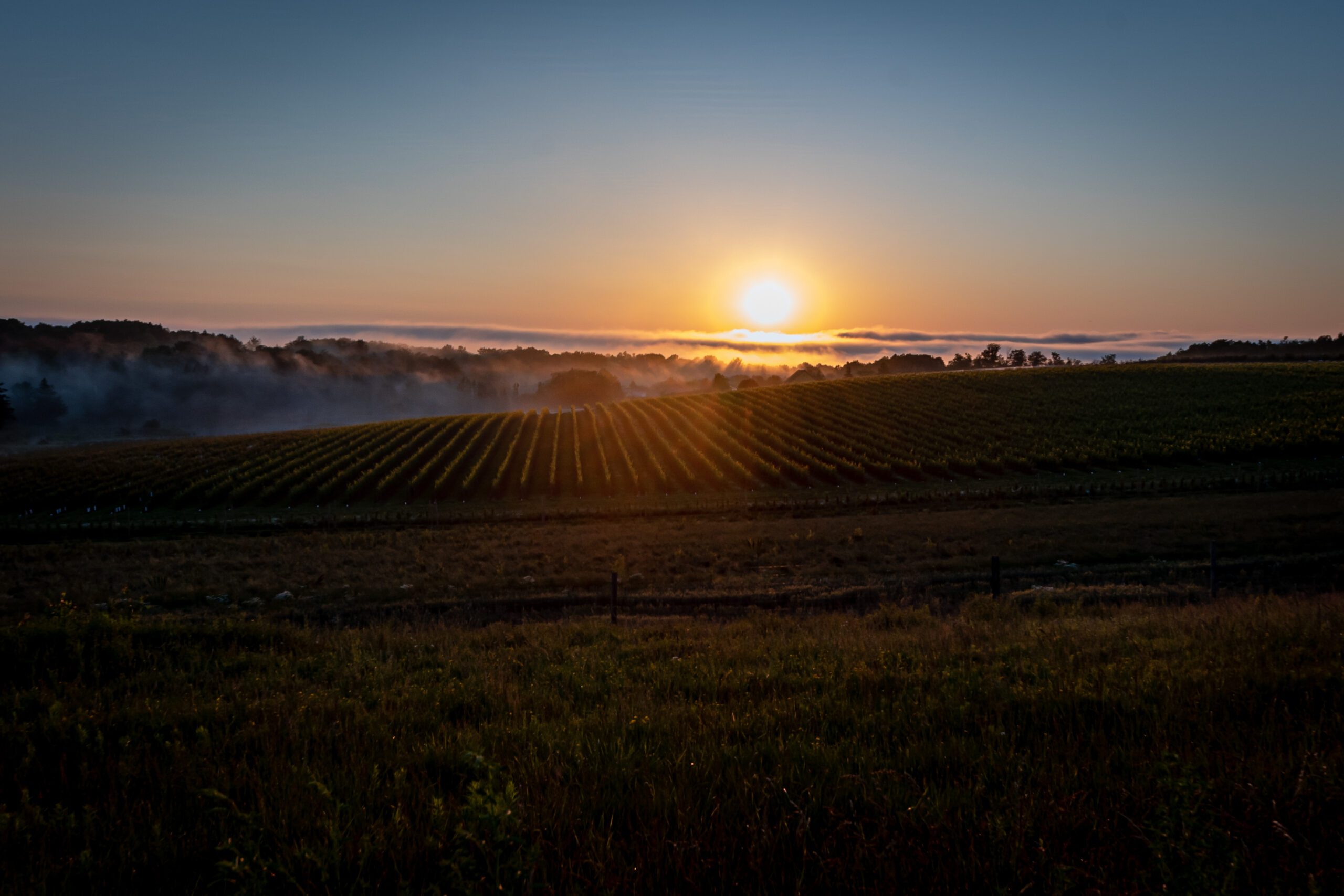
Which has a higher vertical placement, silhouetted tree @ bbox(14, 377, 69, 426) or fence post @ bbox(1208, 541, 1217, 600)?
silhouetted tree @ bbox(14, 377, 69, 426)

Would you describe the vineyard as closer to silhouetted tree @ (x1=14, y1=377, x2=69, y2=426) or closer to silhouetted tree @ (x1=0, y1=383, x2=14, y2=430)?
silhouetted tree @ (x1=0, y1=383, x2=14, y2=430)

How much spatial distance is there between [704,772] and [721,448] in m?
53.3

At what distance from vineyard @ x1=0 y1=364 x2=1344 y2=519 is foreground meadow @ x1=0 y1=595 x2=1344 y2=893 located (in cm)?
4002

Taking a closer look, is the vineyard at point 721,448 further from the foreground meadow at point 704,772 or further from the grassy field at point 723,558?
the foreground meadow at point 704,772

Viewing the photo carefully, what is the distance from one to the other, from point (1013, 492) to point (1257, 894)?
42094mm

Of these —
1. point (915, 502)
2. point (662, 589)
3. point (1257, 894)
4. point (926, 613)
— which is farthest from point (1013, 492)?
point (1257, 894)

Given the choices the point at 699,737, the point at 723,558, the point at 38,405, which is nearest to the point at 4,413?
the point at 38,405

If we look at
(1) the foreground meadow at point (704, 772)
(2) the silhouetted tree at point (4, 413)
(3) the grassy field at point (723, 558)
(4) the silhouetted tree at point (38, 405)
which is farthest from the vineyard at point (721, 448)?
Answer: (4) the silhouetted tree at point (38, 405)

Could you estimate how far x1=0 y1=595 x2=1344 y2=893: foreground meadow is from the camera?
3.06m

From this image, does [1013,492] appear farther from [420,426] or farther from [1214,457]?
[420,426]

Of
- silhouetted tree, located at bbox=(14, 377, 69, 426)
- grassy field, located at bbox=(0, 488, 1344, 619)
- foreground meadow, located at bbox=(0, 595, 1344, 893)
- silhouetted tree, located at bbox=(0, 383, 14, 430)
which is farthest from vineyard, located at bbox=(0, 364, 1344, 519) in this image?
silhouetted tree, located at bbox=(14, 377, 69, 426)

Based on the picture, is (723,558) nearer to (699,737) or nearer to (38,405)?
(699,737)

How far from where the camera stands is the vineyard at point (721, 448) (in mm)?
48781

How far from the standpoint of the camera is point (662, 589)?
65.5ft
